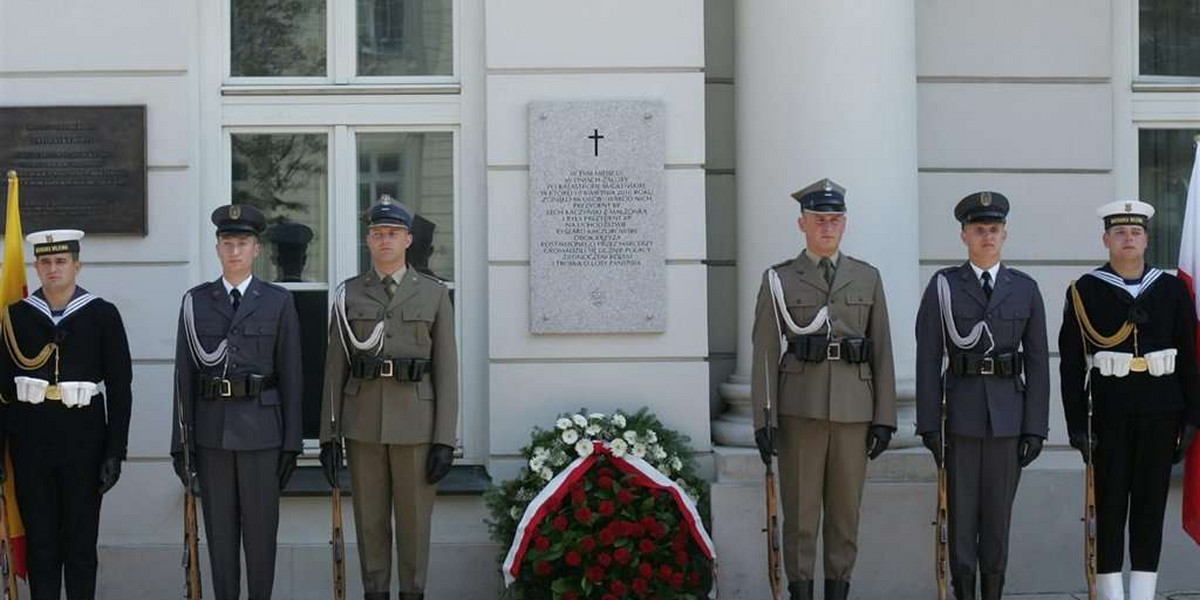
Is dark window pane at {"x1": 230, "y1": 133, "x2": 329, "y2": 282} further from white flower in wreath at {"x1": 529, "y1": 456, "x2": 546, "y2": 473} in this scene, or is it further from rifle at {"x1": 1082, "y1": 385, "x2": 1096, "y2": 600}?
rifle at {"x1": 1082, "y1": 385, "x2": 1096, "y2": 600}

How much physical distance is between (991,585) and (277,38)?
4.31 m

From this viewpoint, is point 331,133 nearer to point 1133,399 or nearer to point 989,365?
point 989,365

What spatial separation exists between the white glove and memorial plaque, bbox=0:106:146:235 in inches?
182

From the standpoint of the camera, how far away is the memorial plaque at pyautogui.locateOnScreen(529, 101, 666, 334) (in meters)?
7.04

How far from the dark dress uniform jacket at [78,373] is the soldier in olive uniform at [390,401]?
2.86 ft

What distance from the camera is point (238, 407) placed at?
610 cm

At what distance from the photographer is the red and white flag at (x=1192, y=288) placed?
6535 mm

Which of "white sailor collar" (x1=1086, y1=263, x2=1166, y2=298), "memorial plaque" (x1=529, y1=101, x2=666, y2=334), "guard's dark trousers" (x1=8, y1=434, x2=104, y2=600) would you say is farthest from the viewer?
"memorial plaque" (x1=529, y1=101, x2=666, y2=334)

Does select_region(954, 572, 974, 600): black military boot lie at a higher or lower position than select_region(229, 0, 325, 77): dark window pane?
lower

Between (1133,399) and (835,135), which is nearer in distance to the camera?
(1133,399)

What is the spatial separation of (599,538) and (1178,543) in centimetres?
299

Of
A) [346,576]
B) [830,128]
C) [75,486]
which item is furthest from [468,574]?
[830,128]

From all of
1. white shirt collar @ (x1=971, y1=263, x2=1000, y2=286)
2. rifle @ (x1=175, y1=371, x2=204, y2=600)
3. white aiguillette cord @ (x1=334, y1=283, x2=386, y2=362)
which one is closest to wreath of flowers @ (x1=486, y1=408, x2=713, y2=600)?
white aiguillette cord @ (x1=334, y1=283, x2=386, y2=362)

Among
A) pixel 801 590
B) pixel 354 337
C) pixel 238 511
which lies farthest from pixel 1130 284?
pixel 238 511
